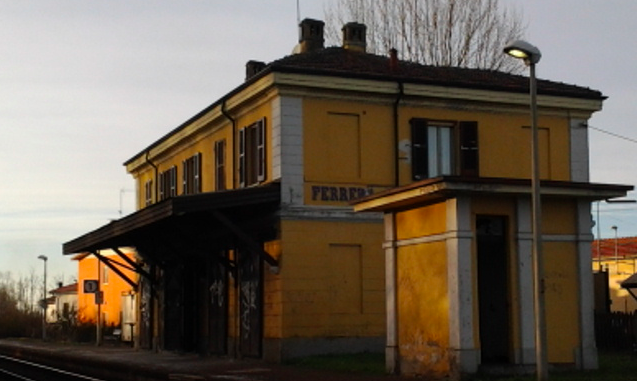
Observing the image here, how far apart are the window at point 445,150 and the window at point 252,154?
3.81 m

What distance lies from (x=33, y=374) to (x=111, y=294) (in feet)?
84.9

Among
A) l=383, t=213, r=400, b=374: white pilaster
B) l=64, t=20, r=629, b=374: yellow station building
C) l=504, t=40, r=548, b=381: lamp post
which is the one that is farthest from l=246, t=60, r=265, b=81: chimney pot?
l=504, t=40, r=548, b=381: lamp post

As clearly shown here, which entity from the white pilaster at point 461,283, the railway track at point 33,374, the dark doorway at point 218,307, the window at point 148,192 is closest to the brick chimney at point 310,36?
the dark doorway at point 218,307

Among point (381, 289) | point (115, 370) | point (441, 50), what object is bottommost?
point (115, 370)

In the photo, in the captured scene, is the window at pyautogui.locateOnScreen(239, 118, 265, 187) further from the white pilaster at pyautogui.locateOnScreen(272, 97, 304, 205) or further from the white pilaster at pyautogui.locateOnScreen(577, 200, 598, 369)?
the white pilaster at pyautogui.locateOnScreen(577, 200, 598, 369)

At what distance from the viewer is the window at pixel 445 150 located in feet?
86.3

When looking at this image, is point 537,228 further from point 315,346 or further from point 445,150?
point 445,150

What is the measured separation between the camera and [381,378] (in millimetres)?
Answer: 18766

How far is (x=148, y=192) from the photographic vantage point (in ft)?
124

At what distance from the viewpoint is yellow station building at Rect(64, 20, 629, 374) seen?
60.4ft

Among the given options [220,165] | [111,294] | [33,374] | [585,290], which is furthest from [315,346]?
[111,294]

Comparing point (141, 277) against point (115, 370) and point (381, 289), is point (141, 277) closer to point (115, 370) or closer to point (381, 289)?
point (115, 370)

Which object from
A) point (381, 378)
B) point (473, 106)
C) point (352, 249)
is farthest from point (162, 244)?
point (381, 378)

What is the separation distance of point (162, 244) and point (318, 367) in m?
10.6
